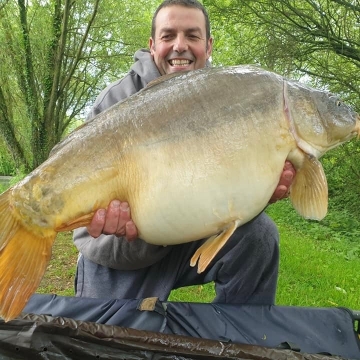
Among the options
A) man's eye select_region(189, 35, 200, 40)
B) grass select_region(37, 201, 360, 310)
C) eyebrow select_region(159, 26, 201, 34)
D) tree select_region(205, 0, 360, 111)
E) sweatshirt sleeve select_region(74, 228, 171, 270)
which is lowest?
grass select_region(37, 201, 360, 310)

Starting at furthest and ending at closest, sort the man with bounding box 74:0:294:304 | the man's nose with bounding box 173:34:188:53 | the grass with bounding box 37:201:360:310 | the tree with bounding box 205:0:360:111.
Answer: the tree with bounding box 205:0:360:111 < the grass with bounding box 37:201:360:310 < the man's nose with bounding box 173:34:188:53 < the man with bounding box 74:0:294:304

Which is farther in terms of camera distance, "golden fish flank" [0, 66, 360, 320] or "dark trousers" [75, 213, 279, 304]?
"dark trousers" [75, 213, 279, 304]

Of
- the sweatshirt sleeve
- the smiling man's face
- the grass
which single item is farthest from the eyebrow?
the grass

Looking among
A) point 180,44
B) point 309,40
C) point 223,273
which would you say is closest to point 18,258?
point 223,273

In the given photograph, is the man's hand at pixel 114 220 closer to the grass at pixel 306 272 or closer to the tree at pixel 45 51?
the grass at pixel 306 272

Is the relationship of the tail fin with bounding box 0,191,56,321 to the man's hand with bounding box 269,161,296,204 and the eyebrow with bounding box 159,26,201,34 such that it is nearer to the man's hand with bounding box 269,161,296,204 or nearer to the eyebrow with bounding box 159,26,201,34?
the man's hand with bounding box 269,161,296,204

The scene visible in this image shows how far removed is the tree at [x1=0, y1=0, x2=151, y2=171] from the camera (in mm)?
8180

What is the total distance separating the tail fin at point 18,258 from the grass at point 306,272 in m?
1.51

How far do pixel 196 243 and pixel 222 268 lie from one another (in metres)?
0.14

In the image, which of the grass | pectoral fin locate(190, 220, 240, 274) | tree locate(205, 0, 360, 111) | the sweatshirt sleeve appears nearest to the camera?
pectoral fin locate(190, 220, 240, 274)

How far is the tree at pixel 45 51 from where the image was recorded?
8180 millimetres

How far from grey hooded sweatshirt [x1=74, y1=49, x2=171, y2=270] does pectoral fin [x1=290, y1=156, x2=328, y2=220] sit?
495 millimetres

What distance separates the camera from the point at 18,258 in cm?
108

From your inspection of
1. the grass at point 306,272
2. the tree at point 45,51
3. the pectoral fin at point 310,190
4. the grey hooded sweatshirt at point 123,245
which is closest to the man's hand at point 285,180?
the pectoral fin at point 310,190
